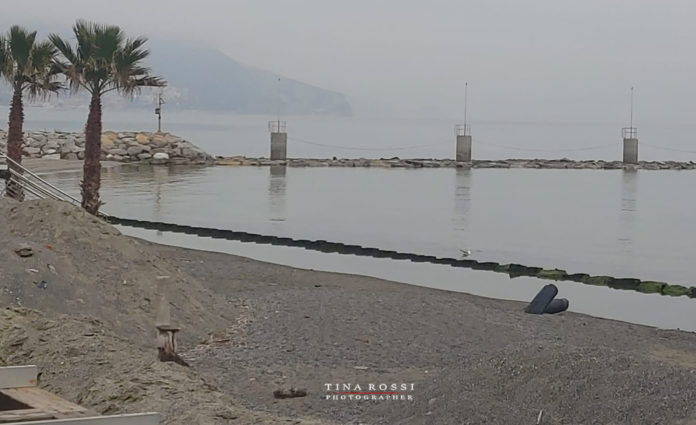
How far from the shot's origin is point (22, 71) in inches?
1262

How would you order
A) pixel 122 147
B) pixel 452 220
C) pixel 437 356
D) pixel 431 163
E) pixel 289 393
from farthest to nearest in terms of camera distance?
pixel 431 163
pixel 122 147
pixel 452 220
pixel 437 356
pixel 289 393

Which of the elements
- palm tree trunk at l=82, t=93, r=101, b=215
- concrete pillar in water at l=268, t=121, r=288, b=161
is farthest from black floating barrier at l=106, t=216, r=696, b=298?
concrete pillar in water at l=268, t=121, r=288, b=161

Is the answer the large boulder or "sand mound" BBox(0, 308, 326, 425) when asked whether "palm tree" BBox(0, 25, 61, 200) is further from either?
the large boulder

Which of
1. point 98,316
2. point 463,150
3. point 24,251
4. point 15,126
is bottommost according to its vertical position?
point 98,316

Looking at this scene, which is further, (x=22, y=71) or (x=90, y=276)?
(x=22, y=71)

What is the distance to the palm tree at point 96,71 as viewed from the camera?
28.9 meters

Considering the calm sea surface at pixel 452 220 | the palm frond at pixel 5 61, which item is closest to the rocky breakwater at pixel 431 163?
the calm sea surface at pixel 452 220

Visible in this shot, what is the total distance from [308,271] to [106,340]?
47.0 ft

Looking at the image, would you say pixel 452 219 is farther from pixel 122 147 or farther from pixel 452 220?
pixel 122 147

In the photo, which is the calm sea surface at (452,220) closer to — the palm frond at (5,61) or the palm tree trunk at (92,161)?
the palm tree trunk at (92,161)

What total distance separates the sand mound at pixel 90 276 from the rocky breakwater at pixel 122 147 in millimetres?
59314

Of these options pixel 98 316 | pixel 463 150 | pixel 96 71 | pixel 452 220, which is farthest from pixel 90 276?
pixel 463 150

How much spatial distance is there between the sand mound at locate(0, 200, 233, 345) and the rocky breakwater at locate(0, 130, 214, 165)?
195ft

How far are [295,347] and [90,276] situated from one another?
2840 millimetres
